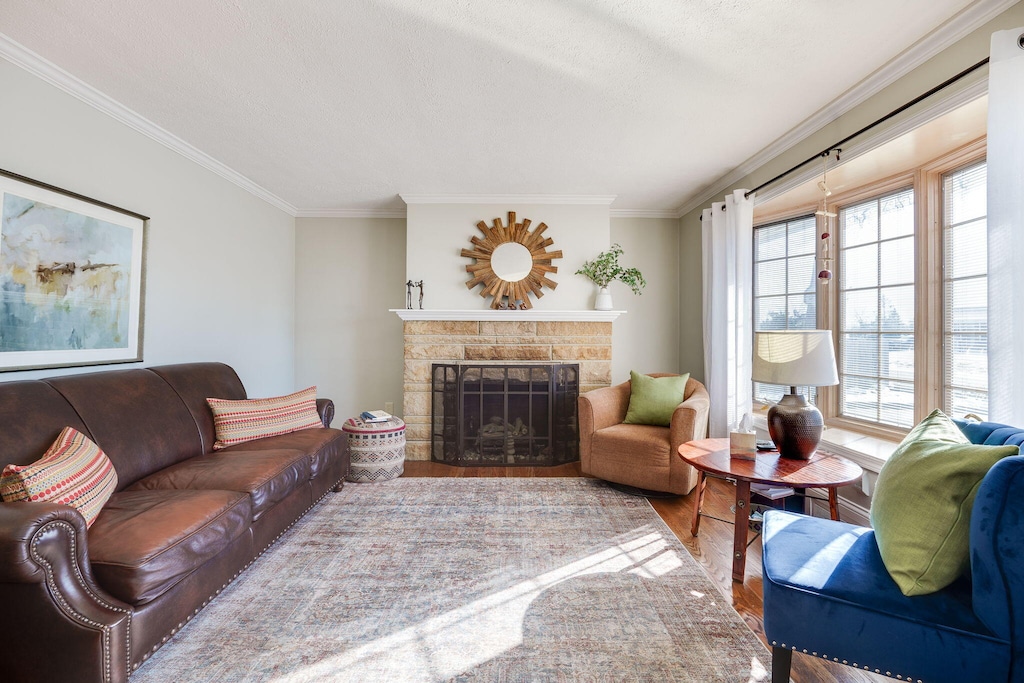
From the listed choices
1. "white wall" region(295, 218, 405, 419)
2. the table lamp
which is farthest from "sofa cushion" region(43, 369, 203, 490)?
the table lamp

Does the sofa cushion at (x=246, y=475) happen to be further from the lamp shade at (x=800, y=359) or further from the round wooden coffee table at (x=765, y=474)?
the lamp shade at (x=800, y=359)

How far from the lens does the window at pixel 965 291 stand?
7.30 feet

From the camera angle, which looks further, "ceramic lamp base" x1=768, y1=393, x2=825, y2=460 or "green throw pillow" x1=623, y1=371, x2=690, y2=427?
"green throw pillow" x1=623, y1=371, x2=690, y2=427

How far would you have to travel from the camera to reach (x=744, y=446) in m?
2.35

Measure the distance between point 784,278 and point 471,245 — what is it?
8.62 feet

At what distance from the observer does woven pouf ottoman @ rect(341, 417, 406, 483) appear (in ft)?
11.5

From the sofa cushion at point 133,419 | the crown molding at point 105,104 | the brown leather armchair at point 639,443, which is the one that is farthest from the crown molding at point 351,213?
the brown leather armchair at point 639,443

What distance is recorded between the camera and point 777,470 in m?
2.16

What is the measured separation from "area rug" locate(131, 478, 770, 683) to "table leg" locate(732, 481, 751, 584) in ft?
0.52

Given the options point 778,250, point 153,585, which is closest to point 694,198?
point 778,250

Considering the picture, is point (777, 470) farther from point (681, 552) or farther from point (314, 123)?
point (314, 123)

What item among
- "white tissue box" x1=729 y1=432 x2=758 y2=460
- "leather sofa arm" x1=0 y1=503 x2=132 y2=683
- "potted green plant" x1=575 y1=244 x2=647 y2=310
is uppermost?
"potted green plant" x1=575 y1=244 x2=647 y2=310

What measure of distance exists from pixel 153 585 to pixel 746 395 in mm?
3573

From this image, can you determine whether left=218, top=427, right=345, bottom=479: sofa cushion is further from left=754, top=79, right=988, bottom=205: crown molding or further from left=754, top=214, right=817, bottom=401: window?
left=754, top=79, right=988, bottom=205: crown molding
